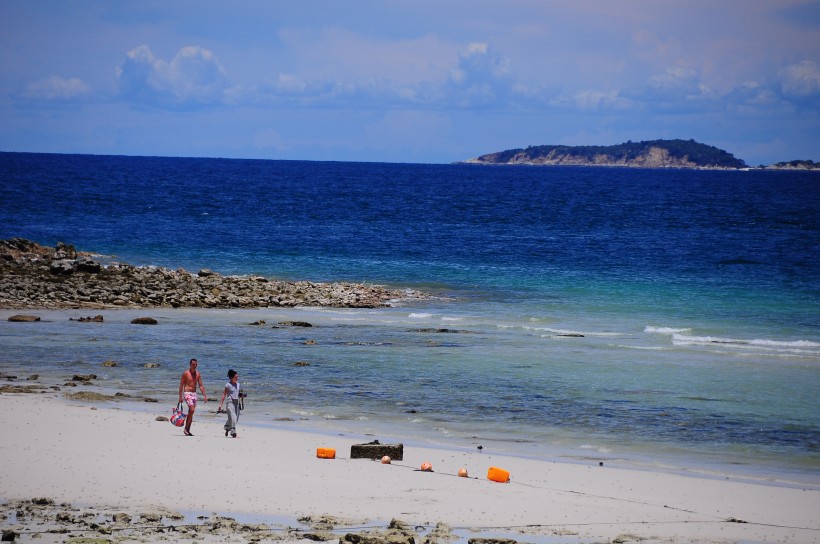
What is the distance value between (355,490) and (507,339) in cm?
1664

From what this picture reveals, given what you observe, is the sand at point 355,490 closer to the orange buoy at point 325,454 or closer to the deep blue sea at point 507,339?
the orange buoy at point 325,454

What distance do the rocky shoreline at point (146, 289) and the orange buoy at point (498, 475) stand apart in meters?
21.7

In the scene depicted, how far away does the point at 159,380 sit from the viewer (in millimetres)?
23000

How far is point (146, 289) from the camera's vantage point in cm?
3606

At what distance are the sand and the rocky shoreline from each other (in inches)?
672

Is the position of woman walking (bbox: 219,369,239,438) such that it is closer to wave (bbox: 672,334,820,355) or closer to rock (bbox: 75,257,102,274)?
wave (bbox: 672,334,820,355)

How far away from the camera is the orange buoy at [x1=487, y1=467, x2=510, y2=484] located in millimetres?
14930

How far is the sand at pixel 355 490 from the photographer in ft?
41.8

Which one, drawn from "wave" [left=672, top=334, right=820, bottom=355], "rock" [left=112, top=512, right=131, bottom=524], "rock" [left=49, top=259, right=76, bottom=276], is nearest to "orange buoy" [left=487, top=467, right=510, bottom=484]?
"rock" [left=112, top=512, right=131, bottom=524]

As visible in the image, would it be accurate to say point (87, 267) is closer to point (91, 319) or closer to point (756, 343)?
point (91, 319)

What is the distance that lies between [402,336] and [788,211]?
74.6 meters

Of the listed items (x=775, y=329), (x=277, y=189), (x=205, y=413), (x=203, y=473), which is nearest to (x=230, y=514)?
(x=203, y=473)

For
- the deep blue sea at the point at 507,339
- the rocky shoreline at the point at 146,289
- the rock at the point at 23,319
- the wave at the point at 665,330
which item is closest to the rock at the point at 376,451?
the deep blue sea at the point at 507,339

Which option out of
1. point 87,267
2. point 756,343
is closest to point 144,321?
point 87,267
